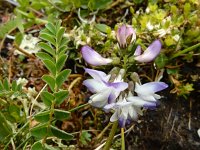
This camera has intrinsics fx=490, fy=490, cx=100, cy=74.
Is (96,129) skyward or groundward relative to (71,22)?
groundward

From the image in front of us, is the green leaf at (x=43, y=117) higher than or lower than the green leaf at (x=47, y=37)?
lower

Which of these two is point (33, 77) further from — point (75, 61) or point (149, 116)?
point (149, 116)

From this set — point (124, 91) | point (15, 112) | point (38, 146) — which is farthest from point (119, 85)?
point (15, 112)

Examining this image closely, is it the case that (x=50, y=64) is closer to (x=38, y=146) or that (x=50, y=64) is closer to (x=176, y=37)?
(x=38, y=146)

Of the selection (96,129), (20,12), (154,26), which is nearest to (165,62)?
(154,26)

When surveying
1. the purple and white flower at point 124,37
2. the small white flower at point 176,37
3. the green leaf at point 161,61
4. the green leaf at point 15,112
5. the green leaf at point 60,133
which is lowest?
the green leaf at point 60,133

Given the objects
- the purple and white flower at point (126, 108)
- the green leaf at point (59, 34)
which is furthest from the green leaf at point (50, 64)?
the purple and white flower at point (126, 108)

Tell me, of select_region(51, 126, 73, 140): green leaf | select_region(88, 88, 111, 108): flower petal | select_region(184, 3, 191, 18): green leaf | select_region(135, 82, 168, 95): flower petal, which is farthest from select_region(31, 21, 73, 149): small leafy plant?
select_region(184, 3, 191, 18): green leaf

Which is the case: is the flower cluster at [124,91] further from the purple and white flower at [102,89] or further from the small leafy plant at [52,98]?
the small leafy plant at [52,98]
